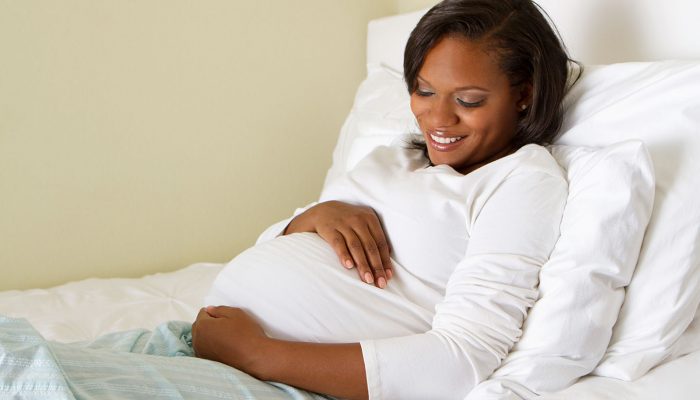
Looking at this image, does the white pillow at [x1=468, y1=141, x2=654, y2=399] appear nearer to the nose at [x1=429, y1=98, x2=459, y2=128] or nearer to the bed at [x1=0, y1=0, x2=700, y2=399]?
the bed at [x1=0, y1=0, x2=700, y2=399]

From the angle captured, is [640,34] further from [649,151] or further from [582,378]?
[582,378]

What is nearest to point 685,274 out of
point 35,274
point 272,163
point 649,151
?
point 649,151

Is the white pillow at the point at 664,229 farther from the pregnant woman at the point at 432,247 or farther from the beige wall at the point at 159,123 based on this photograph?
the beige wall at the point at 159,123

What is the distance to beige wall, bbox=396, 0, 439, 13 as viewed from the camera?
2.16 metres

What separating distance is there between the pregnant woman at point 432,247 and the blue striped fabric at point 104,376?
5cm

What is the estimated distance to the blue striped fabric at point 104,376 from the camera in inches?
32.1

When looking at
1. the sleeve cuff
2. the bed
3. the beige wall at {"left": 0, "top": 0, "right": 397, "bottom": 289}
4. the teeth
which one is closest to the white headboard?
the bed

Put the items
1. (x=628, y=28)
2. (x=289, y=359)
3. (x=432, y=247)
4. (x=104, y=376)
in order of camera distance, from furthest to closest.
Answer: (x=628, y=28) < (x=432, y=247) < (x=289, y=359) < (x=104, y=376)

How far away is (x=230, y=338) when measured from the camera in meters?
1.05

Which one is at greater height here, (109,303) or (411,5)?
(411,5)

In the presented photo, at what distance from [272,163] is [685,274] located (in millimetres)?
1445

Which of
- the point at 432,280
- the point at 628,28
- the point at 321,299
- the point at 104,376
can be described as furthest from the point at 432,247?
the point at 628,28

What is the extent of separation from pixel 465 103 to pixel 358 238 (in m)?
0.28

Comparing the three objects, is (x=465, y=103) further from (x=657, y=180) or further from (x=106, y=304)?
(x=106, y=304)
